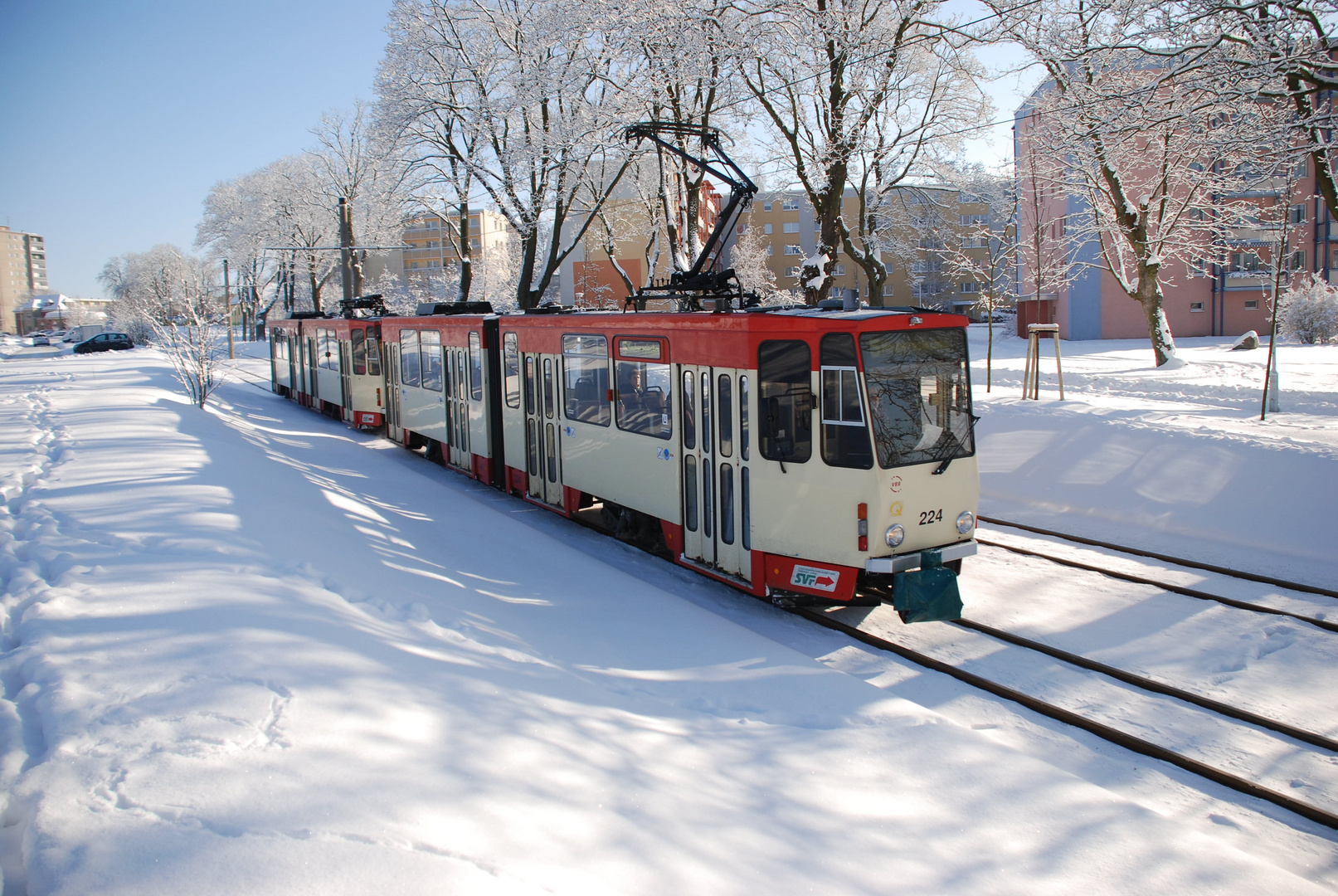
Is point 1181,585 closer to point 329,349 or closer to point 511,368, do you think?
point 511,368

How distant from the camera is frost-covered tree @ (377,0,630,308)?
2334cm

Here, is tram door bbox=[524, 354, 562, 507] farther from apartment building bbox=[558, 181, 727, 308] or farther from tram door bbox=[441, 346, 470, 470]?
apartment building bbox=[558, 181, 727, 308]

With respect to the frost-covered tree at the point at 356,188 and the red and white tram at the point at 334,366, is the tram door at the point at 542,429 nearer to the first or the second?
the red and white tram at the point at 334,366

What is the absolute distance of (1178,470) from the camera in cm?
1115

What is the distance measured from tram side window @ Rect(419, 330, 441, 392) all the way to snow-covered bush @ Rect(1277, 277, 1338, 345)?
31.2m

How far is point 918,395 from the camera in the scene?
281 inches

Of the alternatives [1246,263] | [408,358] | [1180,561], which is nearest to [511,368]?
[408,358]

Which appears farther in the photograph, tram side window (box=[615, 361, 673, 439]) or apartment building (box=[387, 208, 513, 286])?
apartment building (box=[387, 208, 513, 286])

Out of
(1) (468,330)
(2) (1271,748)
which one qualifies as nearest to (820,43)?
(1) (468,330)

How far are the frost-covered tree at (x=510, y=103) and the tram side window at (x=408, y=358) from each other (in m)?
9.24

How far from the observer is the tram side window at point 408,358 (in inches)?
652

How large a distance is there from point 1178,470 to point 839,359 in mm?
7055

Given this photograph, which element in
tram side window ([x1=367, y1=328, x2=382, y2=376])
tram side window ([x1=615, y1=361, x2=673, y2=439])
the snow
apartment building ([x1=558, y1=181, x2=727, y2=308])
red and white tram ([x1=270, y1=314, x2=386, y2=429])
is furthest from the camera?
apartment building ([x1=558, y1=181, x2=727, y2=308])

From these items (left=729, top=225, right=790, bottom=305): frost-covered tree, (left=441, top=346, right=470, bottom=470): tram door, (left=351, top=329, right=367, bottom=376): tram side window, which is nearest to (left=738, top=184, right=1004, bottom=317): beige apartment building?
(left=729, top=225, right=790, bottom=305): frost-covered tree
